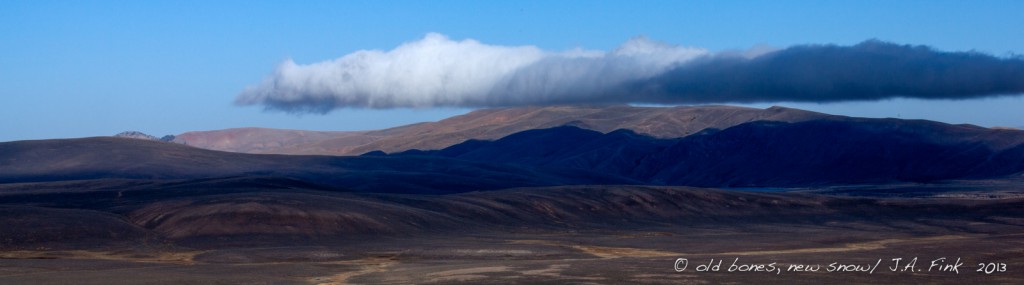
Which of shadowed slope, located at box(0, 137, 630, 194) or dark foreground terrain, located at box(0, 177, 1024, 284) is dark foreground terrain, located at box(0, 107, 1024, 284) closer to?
dark foreground terrain, located at box(0, 177, 1024, 284)

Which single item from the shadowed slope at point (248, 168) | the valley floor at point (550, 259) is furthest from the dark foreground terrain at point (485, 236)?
the shadowed slope at point (248, 168)

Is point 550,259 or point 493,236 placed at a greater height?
point 550,259

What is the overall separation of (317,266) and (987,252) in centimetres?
3012

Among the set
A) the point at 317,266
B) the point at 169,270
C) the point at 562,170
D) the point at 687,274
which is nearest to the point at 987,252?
the point at 687,274

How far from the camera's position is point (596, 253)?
60.0 meters

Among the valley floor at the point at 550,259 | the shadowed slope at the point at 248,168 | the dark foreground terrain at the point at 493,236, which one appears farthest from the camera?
the shadowed slope at the point at 248,168

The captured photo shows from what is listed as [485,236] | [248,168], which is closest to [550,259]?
[485,236]

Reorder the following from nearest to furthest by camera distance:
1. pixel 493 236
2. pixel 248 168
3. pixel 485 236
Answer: pixel 485 236 → pixel 493 236 → pixel 248 168

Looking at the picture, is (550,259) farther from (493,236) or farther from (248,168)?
(248,168)

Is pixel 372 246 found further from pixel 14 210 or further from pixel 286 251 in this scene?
pixel 14 210

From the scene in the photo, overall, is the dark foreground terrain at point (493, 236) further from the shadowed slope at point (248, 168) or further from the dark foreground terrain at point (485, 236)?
the shadowed slope at point (248, 168)

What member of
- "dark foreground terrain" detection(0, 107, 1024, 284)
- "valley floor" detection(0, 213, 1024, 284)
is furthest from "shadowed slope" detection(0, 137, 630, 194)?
"valley floor" detection(0, 213, 1024, 284)

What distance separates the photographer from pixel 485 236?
72.2 m

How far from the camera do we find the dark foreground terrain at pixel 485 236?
45000mm
